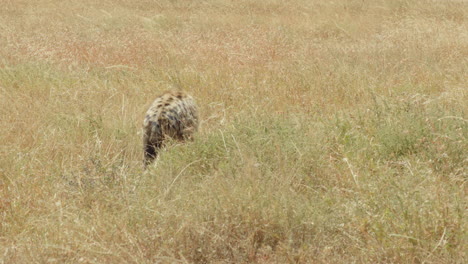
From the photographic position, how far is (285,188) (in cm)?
368

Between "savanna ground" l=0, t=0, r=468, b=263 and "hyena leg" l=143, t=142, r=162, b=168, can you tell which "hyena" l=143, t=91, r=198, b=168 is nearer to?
"hyena leg" l=143, t=142, r=162, b=168

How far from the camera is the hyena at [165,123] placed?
458 centimetres

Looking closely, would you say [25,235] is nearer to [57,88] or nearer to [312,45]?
[57,88]

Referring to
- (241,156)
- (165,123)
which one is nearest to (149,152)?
(165,123)

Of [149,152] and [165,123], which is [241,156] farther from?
[149,152]

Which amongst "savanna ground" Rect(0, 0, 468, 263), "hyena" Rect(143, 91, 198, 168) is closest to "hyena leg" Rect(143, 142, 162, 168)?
"hyena" Rect(143, 91, 198, 168)

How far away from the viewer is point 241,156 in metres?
4.05

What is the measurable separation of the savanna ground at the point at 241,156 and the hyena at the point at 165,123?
24cm

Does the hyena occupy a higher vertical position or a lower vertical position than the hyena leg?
higher

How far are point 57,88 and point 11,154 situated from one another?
236 centimetres

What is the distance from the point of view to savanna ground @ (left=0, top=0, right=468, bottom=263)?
130 inches

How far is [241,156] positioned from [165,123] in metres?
0.83

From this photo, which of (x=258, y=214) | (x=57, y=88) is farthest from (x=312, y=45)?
(x=258, y=214)

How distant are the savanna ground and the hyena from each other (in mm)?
239
